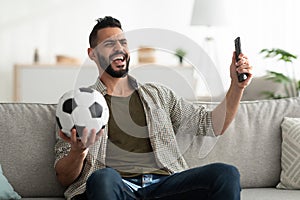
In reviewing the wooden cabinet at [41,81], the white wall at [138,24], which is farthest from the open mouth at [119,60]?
the white wall at [138,24]

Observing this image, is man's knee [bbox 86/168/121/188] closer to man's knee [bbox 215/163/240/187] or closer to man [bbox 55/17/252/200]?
man [bbox 55/17/252/200]

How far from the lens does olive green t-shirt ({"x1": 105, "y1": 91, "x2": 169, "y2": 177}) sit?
2.33 metres

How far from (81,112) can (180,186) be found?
0.47 metres

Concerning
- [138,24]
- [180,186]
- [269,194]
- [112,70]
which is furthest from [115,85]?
[138,24]

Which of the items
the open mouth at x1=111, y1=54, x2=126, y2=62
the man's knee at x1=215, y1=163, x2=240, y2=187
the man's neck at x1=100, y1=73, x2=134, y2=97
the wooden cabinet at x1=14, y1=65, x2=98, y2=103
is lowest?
the man's knee at x1=215, y1=163, x2=240, y2=187

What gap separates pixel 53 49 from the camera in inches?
249

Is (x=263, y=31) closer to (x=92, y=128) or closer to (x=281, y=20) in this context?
(x=281, y=20)

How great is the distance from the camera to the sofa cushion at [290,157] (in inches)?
101

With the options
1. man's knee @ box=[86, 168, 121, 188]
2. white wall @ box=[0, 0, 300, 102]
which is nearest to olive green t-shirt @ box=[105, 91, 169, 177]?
man's knee @ box=[86, 168, 121, 188]

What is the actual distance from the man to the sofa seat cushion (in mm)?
268

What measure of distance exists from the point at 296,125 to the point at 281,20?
3879mm

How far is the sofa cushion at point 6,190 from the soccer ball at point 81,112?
1.53 ft

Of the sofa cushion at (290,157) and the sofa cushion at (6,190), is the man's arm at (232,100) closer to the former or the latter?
the sofa cushion at (290,157)

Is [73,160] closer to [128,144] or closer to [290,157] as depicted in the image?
[128,144]
